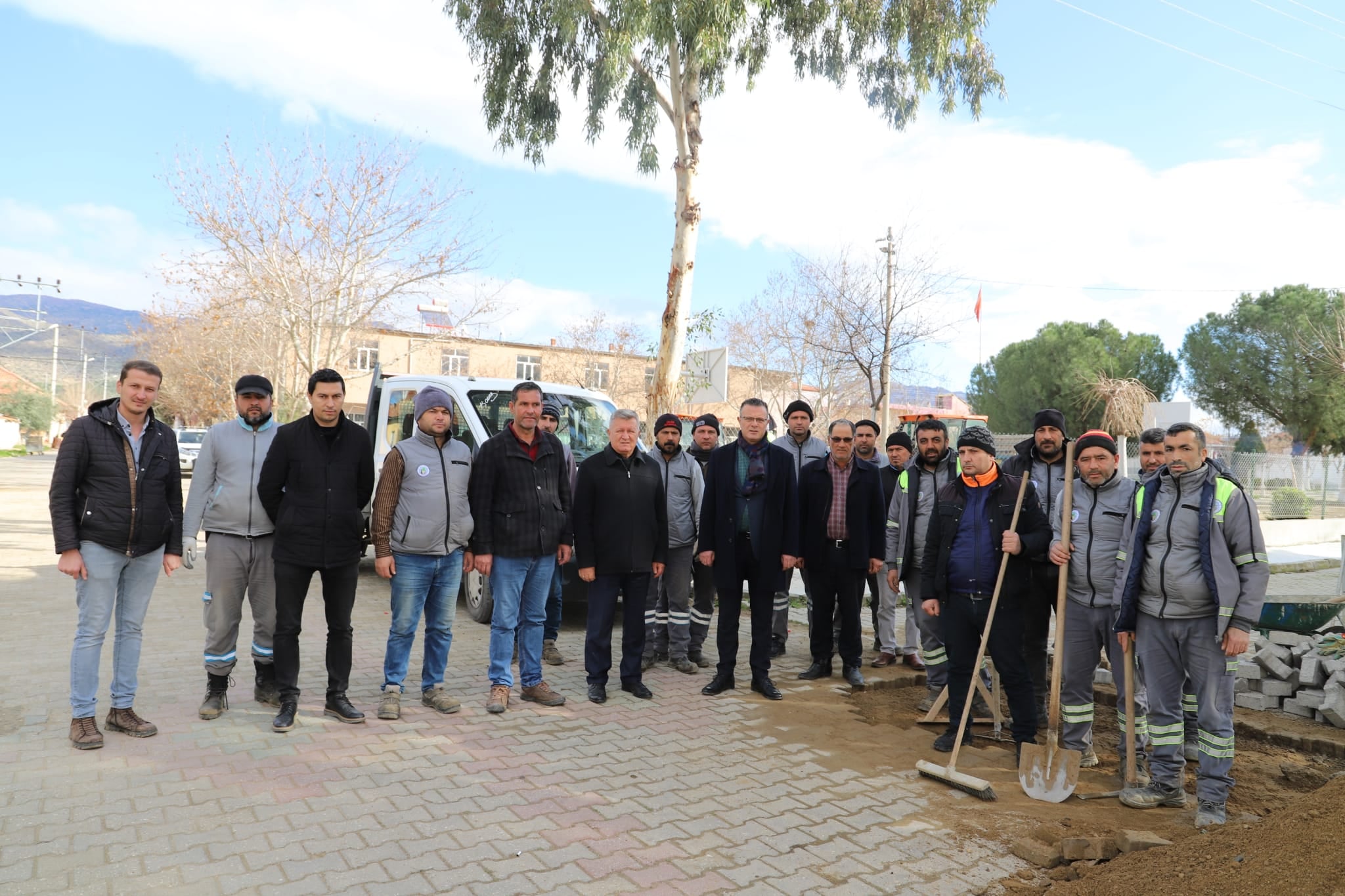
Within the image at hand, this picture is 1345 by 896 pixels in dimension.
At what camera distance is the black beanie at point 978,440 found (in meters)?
5.24

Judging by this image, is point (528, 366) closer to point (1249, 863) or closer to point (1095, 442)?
point (1095, 442)

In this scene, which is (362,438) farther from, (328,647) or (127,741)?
(127,741)

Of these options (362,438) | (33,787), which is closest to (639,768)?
(362,438)

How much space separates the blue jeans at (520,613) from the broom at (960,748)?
2.65 metres

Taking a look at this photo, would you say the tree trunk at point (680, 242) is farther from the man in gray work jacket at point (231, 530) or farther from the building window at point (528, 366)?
the building window at point (528, 366)

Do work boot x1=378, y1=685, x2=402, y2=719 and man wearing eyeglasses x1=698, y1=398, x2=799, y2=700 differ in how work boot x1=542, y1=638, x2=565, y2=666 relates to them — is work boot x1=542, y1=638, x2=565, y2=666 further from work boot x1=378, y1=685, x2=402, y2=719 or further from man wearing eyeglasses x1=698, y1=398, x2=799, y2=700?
work boot x1=378, y1=685, x2=402, y2=719

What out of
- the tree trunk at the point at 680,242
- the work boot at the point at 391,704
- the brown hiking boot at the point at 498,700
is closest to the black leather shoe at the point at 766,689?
the brown hiking boot at the point at 498,700

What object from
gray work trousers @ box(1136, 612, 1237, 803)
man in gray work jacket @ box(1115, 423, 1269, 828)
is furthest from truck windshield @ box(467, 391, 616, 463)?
gray work trousers @ box(1136, 612, 1237, 803)

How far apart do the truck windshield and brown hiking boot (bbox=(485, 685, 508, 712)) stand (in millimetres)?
2886

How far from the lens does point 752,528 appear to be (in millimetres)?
6492

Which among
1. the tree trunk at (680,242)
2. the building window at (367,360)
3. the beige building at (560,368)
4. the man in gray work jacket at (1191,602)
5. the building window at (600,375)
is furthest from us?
the building window at (600,375)

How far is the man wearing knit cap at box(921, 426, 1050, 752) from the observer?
508 cm

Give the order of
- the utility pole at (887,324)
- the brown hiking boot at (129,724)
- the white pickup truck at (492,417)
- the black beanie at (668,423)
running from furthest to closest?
the utility pole at (887,324)
the white pickup truck at (492,417)
the black beanie at (668,423)
the brown hiking boot at (129,724)

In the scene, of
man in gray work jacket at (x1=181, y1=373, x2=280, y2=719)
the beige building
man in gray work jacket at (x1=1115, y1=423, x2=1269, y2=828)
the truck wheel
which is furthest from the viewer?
the beige building
